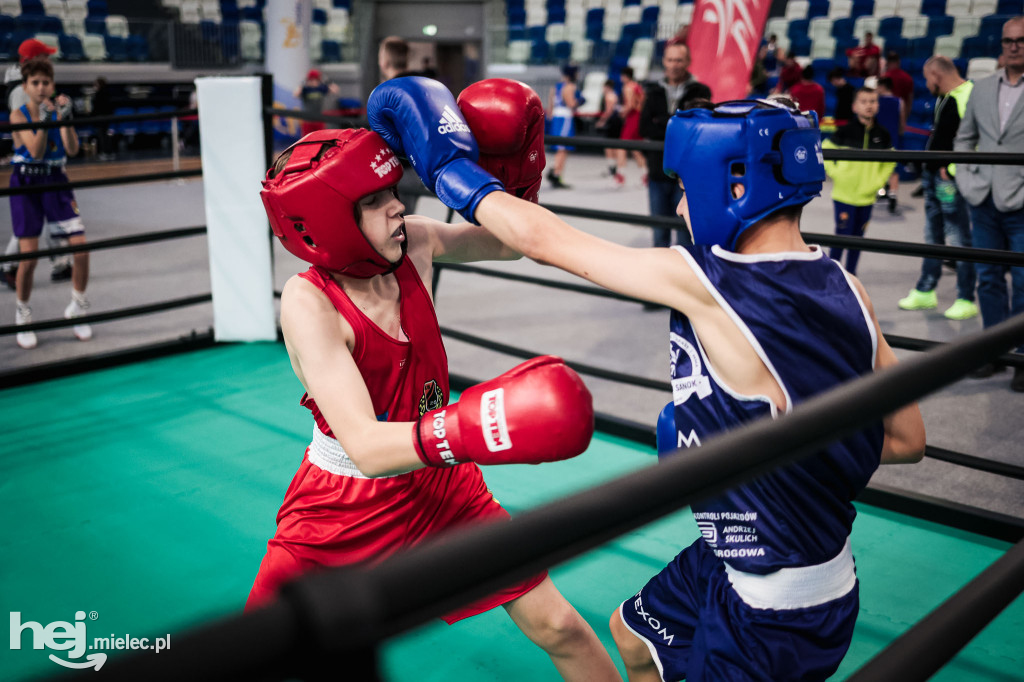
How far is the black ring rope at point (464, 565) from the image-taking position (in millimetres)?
A: 383

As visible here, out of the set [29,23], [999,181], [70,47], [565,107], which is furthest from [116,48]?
[999,181]

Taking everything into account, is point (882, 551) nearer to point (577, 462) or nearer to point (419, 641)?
point (577, 462)

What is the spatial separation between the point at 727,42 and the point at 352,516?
4.07 metres

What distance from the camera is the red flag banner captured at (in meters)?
4.64

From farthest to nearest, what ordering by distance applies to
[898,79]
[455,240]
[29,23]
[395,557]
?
[29,23] < [898,79] < [455,240] < [395,557]

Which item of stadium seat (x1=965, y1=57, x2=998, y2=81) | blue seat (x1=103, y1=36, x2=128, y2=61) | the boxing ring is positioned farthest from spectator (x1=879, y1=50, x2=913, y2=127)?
blue seat (x1=103, y1=36, x2=128, y2=61)

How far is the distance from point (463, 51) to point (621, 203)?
12228mm

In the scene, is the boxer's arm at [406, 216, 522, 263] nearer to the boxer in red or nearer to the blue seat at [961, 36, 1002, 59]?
the boxer in red

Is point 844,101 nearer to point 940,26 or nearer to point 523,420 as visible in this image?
point 940,26

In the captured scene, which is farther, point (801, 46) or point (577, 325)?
point (801, 46)

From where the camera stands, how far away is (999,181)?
3.59m

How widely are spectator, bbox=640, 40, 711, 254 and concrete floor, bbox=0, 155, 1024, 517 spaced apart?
628 millimetres

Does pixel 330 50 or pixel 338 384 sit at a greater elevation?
pixel 330 50

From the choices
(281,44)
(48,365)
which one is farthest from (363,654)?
(281,44)
